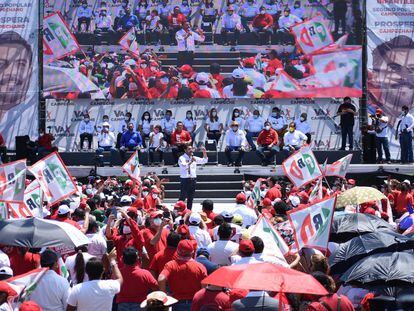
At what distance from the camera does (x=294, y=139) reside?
2938 cm

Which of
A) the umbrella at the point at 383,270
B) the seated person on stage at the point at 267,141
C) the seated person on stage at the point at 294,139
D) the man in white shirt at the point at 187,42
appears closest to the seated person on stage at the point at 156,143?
the man in white shirt at the point at 187,42

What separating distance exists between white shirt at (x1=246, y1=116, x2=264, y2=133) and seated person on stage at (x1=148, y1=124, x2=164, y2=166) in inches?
101

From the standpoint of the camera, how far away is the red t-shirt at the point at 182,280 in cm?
1022

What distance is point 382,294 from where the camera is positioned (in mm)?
9094

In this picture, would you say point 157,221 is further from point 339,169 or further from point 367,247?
point 339,169

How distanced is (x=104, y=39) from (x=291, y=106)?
6032 mm

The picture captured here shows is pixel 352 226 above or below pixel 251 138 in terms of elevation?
above

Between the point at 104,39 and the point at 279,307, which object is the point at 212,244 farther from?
the point at 104,39

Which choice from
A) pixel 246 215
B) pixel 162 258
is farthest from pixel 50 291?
pixel 246 215

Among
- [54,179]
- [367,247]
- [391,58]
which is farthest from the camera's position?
[391,58]

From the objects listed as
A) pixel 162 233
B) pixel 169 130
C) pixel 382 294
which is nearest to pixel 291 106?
pixel 169 130

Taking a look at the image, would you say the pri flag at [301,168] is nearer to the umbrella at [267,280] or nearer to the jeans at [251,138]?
the umbrella at [267,280]

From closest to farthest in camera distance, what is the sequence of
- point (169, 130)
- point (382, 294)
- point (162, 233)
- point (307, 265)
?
point (382, 294), point (307, 265), point (162, 233), point (169, 130)

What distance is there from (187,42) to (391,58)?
6.11 meters
